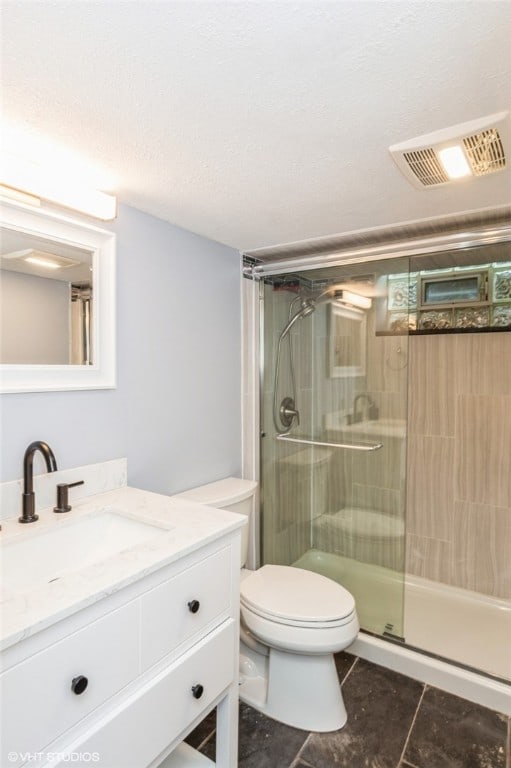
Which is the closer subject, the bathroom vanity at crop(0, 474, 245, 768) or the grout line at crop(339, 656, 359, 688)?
the bathroom vanity at crop(0, 474, 245, 768)

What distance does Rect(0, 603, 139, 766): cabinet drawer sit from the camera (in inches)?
Answer: 29.6

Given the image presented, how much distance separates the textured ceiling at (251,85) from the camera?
0.79 meters

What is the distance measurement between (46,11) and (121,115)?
31cm

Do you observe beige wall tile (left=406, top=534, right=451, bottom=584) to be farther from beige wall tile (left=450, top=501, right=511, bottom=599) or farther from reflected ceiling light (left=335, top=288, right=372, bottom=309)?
reflected ceiling light (left=335, top=288, right=372, bottom=309)

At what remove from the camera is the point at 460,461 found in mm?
2373

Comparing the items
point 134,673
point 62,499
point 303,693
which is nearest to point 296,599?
point 303,693

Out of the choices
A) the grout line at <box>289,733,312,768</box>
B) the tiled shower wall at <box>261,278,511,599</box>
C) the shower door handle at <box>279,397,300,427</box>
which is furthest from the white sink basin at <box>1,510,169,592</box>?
the shower door handle at <box>279,397,300,427</box>

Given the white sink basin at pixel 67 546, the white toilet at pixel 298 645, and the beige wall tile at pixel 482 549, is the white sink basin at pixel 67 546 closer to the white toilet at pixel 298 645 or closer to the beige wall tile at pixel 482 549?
the white toilet at pixel 298 645

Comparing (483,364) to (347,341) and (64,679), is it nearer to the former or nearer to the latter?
(347,341)

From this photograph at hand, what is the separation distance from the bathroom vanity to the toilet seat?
0.32m

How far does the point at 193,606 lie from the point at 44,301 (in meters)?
1.05

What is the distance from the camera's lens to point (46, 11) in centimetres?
78

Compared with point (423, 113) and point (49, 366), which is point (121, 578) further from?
point (423, 113)

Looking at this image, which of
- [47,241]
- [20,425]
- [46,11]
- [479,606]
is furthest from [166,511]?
[479,606]
